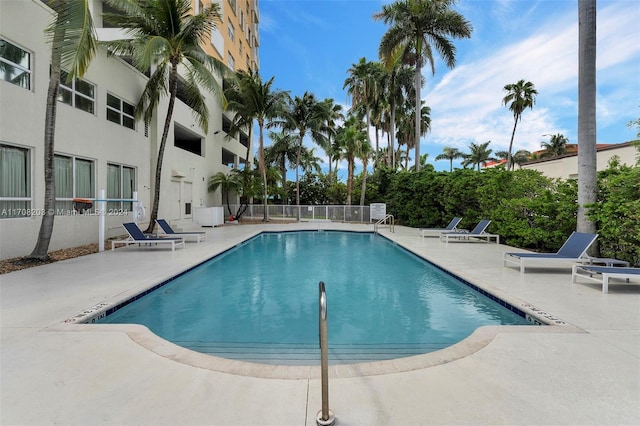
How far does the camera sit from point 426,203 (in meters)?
18.3

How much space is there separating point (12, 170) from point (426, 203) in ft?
55.5

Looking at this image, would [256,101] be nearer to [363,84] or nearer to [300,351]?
[363,84]

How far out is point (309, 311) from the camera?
17.6 ft

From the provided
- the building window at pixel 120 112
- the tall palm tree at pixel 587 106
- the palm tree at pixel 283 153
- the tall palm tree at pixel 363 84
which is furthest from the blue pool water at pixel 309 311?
the palm tree at pixel 283 153

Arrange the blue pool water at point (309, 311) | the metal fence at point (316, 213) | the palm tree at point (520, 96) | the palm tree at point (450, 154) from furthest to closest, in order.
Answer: the palm tree at point (450, 154) → the palm tree at point (520, 96) → the metal fence at point (316, 213) → the blue pool water at point (309, 311)

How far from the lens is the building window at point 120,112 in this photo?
40.1 feet

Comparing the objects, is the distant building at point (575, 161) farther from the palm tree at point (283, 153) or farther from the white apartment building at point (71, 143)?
the palm tree at point (283, 153)

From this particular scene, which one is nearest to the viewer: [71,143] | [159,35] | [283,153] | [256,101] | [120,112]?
[71,143]

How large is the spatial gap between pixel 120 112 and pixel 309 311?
11943 mm

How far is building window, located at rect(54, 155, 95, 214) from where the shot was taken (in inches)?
388

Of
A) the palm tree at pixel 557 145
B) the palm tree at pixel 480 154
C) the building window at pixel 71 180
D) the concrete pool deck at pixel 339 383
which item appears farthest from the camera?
the palm tree at pixel 480 154

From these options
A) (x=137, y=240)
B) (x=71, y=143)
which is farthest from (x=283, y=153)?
(x=137, y=240)

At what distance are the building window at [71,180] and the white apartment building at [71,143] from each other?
1.2 inches

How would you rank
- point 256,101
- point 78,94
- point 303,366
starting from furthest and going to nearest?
point 256,101
point 78,94
point 303,366
